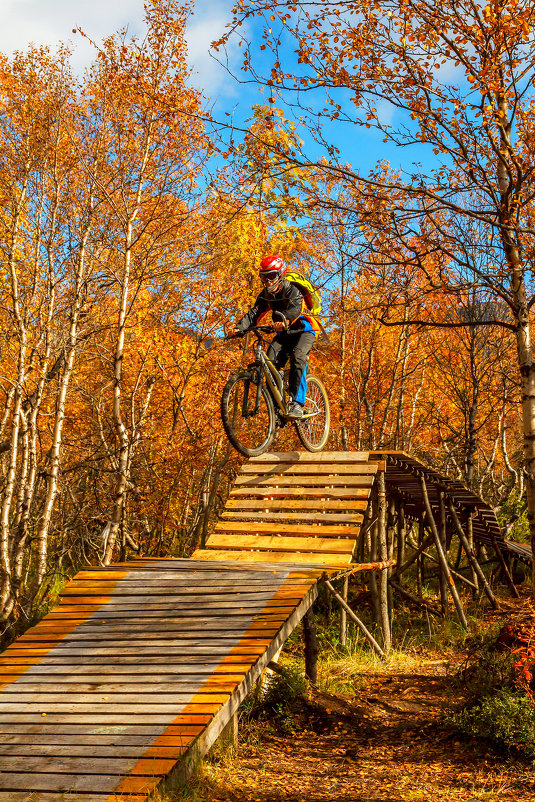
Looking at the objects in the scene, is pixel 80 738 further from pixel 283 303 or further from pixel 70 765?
pixel 283 303

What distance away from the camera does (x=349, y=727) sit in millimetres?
7676

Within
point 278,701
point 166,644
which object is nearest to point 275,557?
point 278,701

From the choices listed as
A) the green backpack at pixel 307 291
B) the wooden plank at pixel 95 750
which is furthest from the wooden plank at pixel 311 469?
the wooden plank at pixel 95 750

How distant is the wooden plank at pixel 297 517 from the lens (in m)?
9.30

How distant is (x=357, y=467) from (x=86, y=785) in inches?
253

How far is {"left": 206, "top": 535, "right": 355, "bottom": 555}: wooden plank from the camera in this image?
877 cm

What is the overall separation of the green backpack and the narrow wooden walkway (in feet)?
7.92

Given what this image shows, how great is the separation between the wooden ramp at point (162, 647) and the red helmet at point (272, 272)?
307cm

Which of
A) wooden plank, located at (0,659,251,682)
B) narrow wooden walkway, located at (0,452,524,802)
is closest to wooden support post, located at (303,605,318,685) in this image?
narrow wooden walkway, located at (0,452,524,802)

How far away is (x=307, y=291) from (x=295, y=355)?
916 millimetres

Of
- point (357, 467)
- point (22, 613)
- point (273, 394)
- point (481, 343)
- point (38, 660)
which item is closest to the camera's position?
point (38, 660)

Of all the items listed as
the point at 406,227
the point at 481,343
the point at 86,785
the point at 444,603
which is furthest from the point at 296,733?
the point at 481,343

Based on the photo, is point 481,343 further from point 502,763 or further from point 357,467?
point 502,763

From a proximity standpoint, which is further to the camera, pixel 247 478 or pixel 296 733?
pixel 247 478
